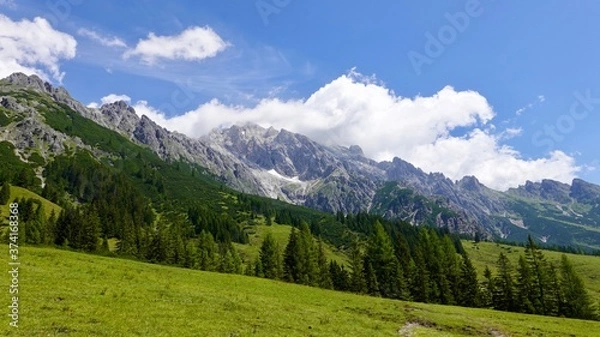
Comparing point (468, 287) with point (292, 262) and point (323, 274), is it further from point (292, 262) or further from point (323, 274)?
point (292, 262)

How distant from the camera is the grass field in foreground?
1074 inches

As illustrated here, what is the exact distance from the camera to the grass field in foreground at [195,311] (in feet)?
89.5

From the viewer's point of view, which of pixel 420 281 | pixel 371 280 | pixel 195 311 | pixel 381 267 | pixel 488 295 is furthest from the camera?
pixel 381 267

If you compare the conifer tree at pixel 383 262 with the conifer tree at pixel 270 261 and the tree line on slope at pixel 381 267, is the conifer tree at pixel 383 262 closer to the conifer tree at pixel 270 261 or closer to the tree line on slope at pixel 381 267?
the tree line on slope at pixel 381 267

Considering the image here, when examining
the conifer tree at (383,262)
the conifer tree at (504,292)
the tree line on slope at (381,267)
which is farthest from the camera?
the conifer tree at (383,262)

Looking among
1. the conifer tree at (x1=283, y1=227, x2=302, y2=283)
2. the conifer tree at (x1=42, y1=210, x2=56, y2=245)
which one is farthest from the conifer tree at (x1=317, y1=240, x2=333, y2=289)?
the conifer tree at (x1=42, y1=210, x2=56, y2=245)

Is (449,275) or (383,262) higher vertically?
(383,262)

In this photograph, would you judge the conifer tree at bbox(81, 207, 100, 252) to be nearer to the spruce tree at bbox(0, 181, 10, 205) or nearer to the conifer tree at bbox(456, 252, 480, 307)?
the spruce tree at bbox(0, 181, 10, 205)

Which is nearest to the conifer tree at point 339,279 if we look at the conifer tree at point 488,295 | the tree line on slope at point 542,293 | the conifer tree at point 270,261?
the conifer tree at point 270,261

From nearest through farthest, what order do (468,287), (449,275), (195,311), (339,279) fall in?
1. (195,311)
2. (468,287)
3. (449,275)
4. (339,279)

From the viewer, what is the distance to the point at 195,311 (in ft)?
111

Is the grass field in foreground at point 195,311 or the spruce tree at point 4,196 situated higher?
the spruce tree at point 4,196

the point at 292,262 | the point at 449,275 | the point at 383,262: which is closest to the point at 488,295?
the point at 449,275

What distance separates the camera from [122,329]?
85.8 ft
